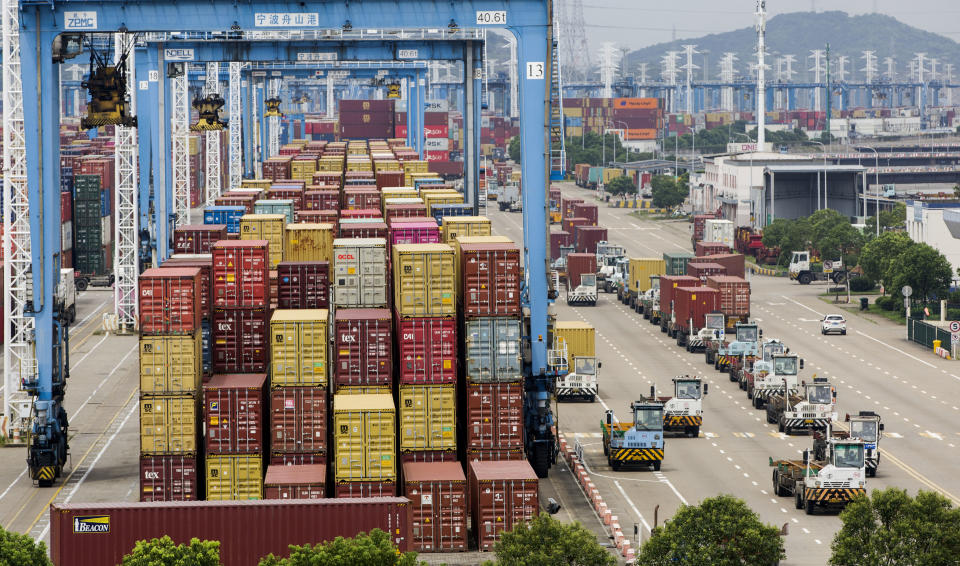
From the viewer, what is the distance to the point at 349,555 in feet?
119

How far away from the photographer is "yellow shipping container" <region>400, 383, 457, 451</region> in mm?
50094

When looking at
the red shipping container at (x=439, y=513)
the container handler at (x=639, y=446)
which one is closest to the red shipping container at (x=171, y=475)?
the red shipping container at (x=439, y=513)

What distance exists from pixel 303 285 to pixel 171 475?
27.0ft

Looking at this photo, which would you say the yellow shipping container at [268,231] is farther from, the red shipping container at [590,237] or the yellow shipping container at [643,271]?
the red shipping container at [590,237]

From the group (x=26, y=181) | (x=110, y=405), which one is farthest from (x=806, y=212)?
(x=26, y=181)

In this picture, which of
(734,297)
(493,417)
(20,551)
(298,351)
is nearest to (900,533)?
(493,417)

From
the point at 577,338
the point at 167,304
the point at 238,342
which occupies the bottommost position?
the point at 577,338

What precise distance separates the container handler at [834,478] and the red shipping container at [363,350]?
14342 millimetres

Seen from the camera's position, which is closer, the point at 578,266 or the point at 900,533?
the point at 900,533

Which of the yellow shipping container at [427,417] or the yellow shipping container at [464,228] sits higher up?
the yellow shipping container at [464,228]

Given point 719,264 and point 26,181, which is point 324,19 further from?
point 719,264

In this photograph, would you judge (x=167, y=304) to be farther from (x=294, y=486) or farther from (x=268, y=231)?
(x=268, y=231)

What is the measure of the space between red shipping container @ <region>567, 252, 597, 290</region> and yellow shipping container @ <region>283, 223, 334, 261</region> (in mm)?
60003

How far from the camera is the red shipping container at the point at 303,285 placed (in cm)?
5450
